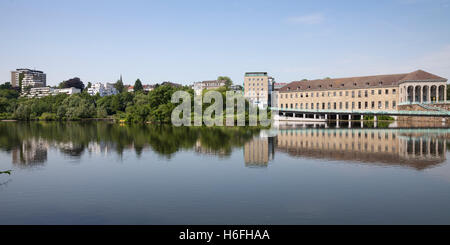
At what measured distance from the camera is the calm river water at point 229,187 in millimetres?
12703

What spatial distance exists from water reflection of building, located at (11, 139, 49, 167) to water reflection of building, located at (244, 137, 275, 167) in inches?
607

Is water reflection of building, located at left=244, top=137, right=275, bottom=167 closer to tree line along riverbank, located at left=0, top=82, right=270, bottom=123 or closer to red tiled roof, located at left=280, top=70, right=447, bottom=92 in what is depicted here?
tree line along riverbank, located at left=0, top=82, right=270, bottom=123

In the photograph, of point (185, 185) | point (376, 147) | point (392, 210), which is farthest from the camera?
point (376, 147)

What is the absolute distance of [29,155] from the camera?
28734 mm

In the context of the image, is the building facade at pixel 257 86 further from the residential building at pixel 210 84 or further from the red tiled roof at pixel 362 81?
the red tiled roof at pixel 362 81

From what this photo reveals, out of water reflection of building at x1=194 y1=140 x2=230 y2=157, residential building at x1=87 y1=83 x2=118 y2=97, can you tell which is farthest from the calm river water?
residential building at x1=87 y1=83 x2=118 y2=97

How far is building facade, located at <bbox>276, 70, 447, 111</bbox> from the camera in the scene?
268 ft

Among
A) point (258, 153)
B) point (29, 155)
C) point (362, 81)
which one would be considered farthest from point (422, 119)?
point (29, 155)

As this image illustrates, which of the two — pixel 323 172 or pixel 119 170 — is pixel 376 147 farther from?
pixel 119 170
